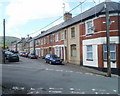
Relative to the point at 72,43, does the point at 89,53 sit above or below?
below

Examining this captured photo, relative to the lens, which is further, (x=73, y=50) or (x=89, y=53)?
(x=73, y=50)

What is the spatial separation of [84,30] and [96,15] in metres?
3.52

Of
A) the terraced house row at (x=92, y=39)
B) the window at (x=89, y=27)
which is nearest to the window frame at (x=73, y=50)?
the terraced house row at (x=92, y=39)

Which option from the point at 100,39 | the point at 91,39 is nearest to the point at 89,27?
the point at 91,39

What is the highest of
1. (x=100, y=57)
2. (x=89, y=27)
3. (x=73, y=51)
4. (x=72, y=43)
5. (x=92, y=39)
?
(x=89, y=27)

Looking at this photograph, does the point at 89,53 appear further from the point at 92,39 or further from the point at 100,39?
the point at 100,39

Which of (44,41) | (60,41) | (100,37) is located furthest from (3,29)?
(100,37)

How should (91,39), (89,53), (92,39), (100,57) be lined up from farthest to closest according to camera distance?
(89,53), (91,39), (92,39), (100,57)

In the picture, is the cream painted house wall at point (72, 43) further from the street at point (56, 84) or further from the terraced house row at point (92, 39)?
the street at point (56, 84)

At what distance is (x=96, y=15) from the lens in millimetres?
21891

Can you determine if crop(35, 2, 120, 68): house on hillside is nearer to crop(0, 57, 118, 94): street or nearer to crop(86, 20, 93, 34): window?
crop(86, 20, 93, 34): window

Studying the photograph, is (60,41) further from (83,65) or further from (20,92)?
(20,92)

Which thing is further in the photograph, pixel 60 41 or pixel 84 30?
pixel 60 41

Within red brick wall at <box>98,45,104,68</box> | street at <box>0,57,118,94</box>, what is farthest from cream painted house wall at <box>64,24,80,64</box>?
street at <box>0,57,118,94</box>
